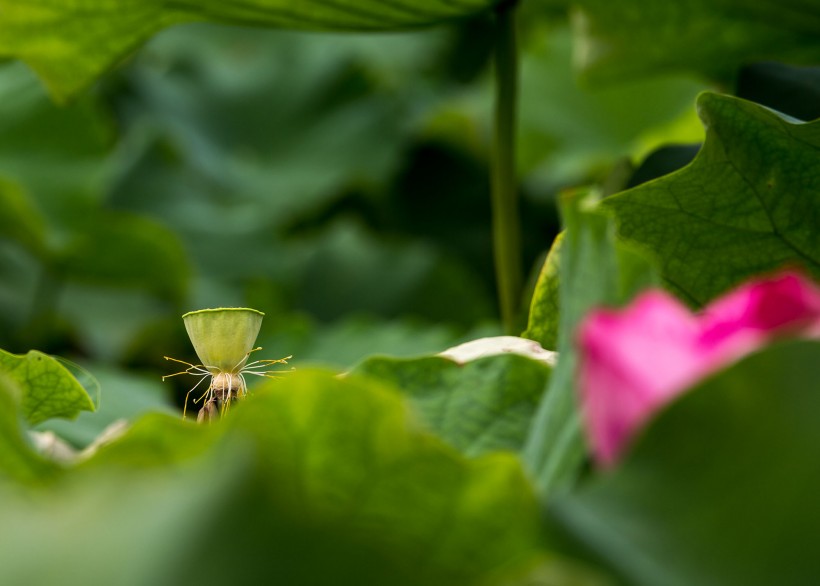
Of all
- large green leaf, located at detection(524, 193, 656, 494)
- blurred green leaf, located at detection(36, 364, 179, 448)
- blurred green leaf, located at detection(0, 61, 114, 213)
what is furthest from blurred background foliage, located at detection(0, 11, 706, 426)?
large green leaf, located at detection(524, 193, 656, 494)

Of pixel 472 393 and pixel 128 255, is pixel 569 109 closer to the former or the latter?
pixel 128 255

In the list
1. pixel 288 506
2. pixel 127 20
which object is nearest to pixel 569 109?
pixel 127 20

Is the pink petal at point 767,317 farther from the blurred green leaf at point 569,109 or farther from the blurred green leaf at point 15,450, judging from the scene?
the blurred green leaf at point 569,109

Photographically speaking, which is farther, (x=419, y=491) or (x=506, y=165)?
(x=506, y=165)

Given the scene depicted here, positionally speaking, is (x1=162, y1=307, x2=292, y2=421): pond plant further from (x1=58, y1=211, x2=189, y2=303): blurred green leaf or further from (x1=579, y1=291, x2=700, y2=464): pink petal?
(x1=58, y1=211, x2=189, y2=303): blurred green leaf

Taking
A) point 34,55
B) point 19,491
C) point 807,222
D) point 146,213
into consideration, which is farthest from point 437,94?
point 19,491

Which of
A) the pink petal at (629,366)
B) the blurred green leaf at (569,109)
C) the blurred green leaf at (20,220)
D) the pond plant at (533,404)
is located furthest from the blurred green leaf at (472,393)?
the blurred green leaf at (569,109)
